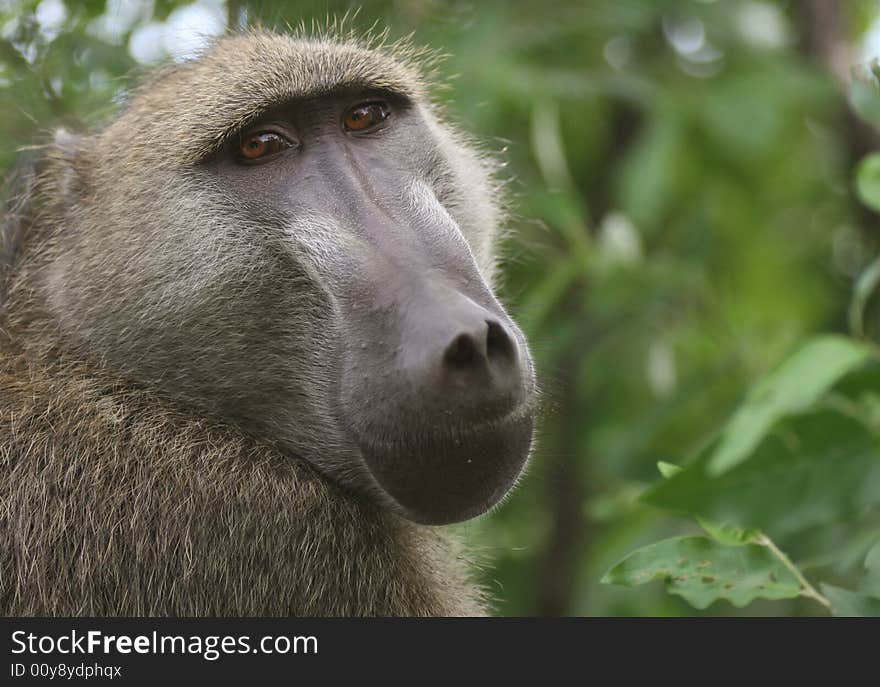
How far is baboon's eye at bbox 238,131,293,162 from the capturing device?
3.56 metres

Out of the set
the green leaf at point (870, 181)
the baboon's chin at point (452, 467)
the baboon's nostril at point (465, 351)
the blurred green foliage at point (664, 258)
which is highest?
the baboon's nostril at point (465, 351)

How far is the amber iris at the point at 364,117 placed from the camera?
370 cm

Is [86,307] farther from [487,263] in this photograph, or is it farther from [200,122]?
[487,263]

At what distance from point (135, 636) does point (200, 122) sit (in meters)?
1.52

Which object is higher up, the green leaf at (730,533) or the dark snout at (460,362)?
the dark snout at (460,362)

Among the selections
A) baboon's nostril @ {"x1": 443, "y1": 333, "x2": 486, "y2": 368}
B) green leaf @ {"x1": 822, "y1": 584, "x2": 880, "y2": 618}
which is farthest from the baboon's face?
green leaf @ {"x1": 822, "y1": 584, "x2": 880, "y2": 618}

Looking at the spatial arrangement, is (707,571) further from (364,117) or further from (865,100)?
(364,117)

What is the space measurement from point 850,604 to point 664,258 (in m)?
3.25

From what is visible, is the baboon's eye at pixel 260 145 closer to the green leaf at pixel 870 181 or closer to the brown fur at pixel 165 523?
the brown fur at pixel 165 523

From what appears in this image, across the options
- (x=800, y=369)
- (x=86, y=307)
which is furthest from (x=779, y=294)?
(x=86, y=307)

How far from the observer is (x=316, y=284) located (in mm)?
3299

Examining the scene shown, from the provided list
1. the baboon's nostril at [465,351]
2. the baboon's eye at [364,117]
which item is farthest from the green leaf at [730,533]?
the baboon's eye at [364,117]

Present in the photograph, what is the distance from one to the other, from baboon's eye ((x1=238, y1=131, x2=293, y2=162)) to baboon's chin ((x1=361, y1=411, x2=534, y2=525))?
1.04 m

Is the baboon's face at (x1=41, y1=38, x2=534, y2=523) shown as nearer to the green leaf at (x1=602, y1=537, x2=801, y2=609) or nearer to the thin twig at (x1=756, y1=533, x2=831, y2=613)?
the green leaf at (x1=602, y1=537, x2=801, y2=609)
